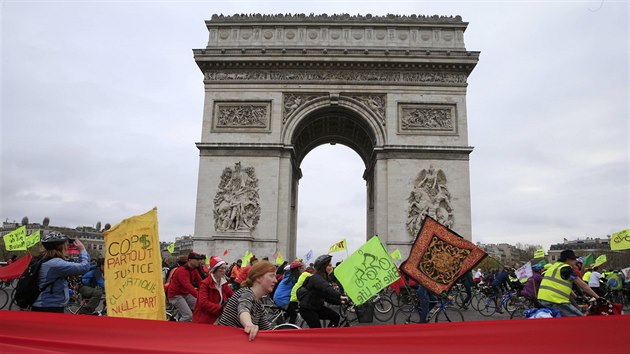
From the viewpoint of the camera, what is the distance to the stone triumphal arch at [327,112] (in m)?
23.9

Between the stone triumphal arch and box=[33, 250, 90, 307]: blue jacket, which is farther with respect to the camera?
the stone triumphal arch

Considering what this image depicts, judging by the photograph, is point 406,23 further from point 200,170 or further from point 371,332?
point 371,332

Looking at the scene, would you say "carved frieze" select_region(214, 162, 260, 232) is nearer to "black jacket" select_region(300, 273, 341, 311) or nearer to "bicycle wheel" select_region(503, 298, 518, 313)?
"bicycle wheel" select_region(503, 298, 518, 313)

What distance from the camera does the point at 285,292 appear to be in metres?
8.55

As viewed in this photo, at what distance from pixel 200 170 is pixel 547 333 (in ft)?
73.9

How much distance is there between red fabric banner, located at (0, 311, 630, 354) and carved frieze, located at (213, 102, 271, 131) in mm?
22041

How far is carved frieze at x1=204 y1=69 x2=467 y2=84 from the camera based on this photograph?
25.7 m

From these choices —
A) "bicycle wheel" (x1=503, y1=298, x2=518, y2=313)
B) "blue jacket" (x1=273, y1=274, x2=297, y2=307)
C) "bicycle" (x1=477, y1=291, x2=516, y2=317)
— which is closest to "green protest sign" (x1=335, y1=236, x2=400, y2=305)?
"blue jacket" (x1=273, y1=274, x2=297, y2=307)

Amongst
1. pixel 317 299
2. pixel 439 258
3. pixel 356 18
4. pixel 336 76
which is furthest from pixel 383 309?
pixel 356 18

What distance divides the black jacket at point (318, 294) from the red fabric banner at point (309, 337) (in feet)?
9.37

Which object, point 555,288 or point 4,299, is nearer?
point 555,288

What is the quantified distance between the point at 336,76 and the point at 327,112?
7.11 feet

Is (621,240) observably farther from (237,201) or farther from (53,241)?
(53,241)

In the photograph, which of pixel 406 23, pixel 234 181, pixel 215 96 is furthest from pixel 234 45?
pixel 406 23
